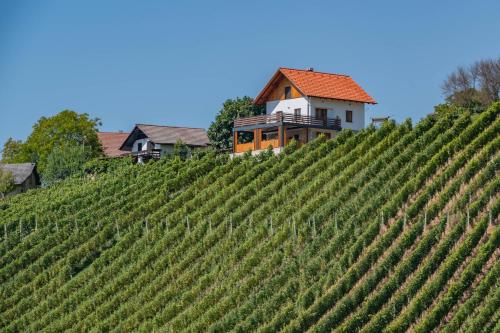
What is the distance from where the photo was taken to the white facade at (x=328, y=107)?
5353 cm

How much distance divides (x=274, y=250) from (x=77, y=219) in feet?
38.2

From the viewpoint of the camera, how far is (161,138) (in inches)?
2482

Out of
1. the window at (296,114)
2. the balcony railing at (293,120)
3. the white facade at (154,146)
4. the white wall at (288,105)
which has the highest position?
the white wall at (288,105)

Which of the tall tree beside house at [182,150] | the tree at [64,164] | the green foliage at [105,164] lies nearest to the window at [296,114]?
the tall tree beside house at [182,150]

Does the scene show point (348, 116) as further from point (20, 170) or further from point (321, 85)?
point (20, 170)

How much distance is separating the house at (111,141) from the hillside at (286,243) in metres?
25.3

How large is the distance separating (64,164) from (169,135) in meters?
6.15

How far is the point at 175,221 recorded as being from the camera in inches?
1730

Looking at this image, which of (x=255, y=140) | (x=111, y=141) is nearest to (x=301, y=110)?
(x=255, y=140)

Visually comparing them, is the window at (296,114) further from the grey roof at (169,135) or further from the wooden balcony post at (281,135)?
the grey roof at (169,135)

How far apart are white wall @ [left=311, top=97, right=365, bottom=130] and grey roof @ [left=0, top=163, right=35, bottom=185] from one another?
23.0 m

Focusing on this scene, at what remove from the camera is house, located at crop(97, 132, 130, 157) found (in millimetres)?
75356

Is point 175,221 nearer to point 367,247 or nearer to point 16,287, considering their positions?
point 16,287

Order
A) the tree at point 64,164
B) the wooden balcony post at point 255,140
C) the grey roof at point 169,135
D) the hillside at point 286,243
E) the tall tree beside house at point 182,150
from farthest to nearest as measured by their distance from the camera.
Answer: the grey roof at point 169,135 → the tree at point 64,164 → the tall tree beside house at point 182,150 → the wooden balcony post at point 255,140 → the hillside at point 286,243
